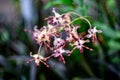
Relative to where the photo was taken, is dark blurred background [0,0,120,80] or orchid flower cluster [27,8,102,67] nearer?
orchid flower cluster [27,8,102,67]

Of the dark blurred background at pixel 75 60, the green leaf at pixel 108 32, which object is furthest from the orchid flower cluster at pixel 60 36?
the green leaf at pixel 108 32

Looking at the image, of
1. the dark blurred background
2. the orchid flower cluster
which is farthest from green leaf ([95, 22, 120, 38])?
the orchid flower cluster

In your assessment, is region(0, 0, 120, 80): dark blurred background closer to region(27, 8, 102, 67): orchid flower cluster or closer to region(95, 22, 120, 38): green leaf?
region(95, 22, 120, 38): green leaf

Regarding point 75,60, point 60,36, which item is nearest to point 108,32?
point 75,60

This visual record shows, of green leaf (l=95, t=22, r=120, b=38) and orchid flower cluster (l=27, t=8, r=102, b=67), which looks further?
green leaf (l=95, t=22, r=120, b=38)

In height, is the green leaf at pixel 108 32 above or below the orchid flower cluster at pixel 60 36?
above

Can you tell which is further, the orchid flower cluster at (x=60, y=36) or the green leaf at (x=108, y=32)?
the green leaf at (x=108, y=32)

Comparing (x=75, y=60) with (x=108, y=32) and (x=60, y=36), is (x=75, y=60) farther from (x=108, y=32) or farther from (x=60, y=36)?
(x=60, y=36)

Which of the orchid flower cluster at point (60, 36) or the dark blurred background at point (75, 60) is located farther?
the dark blurred background at point (75, 60)

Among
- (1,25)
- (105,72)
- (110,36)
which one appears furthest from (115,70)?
(1,25)

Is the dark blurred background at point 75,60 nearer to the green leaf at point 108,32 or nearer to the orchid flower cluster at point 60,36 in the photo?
the green leaf at point 108,32

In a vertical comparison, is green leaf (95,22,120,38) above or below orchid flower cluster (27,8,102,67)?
above

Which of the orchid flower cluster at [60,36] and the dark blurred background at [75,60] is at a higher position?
the dark blurred background at [75,60]
